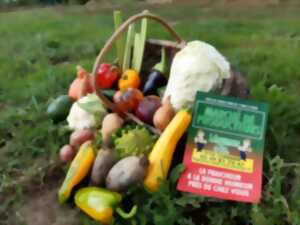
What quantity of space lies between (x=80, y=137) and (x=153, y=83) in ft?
1.63

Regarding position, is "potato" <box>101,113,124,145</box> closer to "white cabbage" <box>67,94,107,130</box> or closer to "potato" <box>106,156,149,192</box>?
"white cabbage" <box>67,94,107,130</box>

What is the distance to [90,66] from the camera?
457cm

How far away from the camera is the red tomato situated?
136 inches

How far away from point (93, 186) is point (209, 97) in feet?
2.12

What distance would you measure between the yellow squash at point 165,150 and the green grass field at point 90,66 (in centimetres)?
18

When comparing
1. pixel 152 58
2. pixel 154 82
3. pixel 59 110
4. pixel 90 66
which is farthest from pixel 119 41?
pixel 90 66

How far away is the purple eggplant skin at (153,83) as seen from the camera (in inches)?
131

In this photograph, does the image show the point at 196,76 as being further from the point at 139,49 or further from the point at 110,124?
the point at 139,49

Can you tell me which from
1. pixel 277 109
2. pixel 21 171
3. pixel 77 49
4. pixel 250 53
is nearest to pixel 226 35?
pixel 250 53

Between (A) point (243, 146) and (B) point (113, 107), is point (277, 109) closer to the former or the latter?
(A) point (243, 146)

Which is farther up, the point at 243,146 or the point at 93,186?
the point at 243,146

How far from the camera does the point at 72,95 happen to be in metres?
3.60

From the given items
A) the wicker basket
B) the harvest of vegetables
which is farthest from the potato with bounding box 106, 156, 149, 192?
the wicker basket

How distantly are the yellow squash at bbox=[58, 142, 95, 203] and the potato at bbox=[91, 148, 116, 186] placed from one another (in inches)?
2.1
